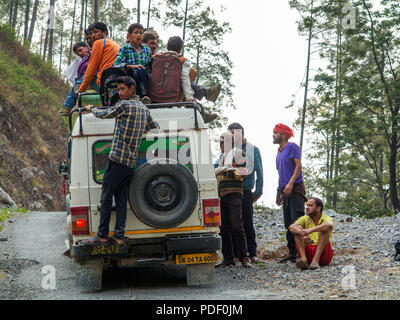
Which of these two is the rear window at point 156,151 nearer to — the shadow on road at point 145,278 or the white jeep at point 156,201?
the white jeep at point 156,201

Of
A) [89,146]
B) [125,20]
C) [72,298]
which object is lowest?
[72,298]

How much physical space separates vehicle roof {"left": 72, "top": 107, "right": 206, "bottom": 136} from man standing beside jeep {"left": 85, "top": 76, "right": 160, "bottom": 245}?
285 millimetres

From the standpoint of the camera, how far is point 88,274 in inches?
264

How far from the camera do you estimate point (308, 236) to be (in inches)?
308

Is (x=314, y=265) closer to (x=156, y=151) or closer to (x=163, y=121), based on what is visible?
(x=156, y=151)

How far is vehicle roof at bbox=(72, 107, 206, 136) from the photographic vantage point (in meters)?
6.84

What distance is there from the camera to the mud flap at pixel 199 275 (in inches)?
271

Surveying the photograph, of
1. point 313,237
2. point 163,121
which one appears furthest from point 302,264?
point 163,121

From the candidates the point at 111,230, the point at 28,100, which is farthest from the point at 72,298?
the point at 28,100

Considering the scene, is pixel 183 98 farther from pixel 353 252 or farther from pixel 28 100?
pixel 28 100

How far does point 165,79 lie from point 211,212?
226 cm

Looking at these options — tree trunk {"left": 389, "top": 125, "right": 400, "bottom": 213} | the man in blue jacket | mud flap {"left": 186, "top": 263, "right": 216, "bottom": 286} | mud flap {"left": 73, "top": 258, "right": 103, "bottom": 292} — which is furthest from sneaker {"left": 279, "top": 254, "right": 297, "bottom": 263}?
tree trunk {"left": 389, "top": 125, "right": 400, "bottom": 213}

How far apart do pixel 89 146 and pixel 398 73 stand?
26.9 m

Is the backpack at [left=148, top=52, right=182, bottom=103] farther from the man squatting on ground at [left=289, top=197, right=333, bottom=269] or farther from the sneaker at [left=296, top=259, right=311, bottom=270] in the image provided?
the sneaker at [left=296, top=259, right=311, bottom=270]
